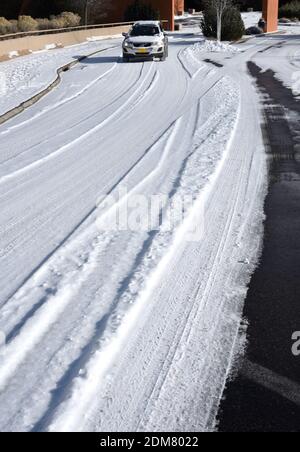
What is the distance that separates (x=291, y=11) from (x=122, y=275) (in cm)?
7374

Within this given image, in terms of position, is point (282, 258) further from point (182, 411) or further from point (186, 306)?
point (182, 411)

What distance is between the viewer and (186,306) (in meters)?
5.30

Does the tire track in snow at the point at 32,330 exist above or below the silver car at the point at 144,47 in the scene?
below

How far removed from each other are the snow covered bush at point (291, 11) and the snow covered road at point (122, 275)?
65.2 metres

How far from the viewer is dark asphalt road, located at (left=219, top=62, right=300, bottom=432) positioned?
3.88 m

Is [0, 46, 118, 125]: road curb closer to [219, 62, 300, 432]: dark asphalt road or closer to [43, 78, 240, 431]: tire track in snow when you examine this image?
[219, 62, 300, 432]: dark asphalt road

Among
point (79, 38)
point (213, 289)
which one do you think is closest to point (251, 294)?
point (213, 289)

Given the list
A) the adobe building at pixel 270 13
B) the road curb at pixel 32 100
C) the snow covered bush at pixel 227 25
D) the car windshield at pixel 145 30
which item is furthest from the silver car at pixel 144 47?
the adobe building at pixel 270 13

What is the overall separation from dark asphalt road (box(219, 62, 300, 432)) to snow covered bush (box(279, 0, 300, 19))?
2723 inches

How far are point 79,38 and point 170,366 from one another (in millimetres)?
42011

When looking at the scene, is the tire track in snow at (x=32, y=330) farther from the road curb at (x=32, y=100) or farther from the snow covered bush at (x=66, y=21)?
the snow covered bush at (x=66, y=21)

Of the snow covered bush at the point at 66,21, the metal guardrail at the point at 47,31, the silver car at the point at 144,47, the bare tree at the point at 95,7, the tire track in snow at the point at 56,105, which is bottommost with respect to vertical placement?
the tire track in snow at the point at 56,105

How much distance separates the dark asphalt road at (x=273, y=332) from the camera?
3.88m

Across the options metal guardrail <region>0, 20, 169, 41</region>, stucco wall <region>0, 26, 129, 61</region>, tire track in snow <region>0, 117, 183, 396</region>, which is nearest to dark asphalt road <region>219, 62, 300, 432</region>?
tire track in snow <region>0, 117, 183, 396</region>
